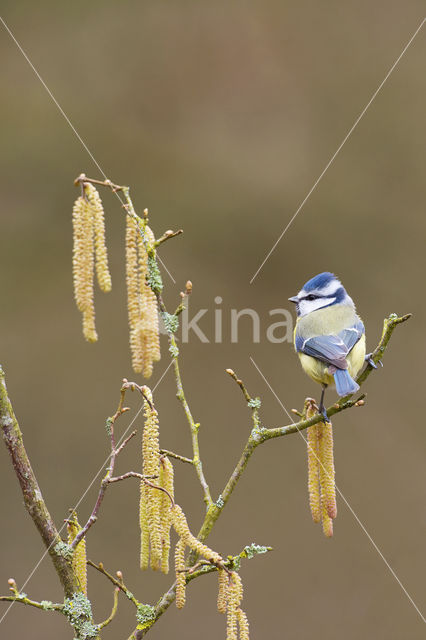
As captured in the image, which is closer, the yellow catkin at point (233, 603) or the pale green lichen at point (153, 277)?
the yellow catkin at point (233, 603)

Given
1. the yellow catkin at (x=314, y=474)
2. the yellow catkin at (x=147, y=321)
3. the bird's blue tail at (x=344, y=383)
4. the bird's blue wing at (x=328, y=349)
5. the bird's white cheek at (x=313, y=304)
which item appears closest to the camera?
the yellow catkin at (x=147, y=321)

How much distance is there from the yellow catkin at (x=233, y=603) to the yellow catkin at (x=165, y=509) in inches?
4.7

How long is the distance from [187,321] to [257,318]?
9.7 inches

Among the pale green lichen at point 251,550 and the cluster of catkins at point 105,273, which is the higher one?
the cluster of catkins at point 105,273

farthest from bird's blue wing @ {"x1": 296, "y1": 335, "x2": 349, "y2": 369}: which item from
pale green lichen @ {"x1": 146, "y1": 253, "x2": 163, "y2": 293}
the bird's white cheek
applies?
pale green lichen @ {"x1": 146, "y1": 253, "x2": 163, "y2": 293}

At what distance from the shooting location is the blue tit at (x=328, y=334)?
5.10 ft

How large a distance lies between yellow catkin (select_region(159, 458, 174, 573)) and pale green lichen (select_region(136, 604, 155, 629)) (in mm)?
48

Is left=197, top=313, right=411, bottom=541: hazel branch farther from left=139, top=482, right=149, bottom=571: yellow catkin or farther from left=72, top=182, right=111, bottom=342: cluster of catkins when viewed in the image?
left=72, top=182, right=111, bottom=342: cluster of catkins

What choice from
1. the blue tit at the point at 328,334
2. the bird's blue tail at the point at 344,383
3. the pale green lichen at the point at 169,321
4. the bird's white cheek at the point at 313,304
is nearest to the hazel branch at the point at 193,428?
the pale green lichen at the point at 169,321

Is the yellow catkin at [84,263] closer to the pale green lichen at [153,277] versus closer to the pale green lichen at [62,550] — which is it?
the pale green lichen at [153,277]

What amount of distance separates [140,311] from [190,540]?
0.28 m

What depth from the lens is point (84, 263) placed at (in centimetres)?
89

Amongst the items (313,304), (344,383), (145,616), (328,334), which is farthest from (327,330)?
(145,616)

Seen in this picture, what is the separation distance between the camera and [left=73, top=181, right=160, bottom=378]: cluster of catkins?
884 millimetres
